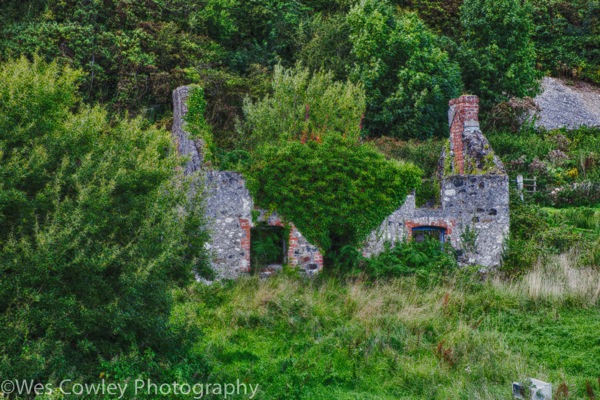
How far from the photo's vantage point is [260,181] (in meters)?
12.0

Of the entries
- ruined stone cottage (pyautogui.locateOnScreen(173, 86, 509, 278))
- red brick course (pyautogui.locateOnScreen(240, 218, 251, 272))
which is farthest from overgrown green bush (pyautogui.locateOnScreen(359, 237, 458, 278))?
red brick course (pyautogui.locateOnScreen(240, 218, 251, 272))

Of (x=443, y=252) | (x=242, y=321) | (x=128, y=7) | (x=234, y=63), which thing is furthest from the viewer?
(x=234, y=63)

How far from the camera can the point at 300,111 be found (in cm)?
1912

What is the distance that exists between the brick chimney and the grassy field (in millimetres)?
3659

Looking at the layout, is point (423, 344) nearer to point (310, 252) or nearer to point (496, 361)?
point (496, 361)

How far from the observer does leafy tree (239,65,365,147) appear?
1878 cm

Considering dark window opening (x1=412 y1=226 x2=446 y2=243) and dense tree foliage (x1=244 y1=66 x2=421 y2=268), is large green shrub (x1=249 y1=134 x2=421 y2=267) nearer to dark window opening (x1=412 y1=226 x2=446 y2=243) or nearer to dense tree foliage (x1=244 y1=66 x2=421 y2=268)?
dense tree foliage (x1=244 y1=66 x2=421 y2=268)

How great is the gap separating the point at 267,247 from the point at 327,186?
2002 mm

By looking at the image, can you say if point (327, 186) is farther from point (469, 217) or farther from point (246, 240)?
point (469, 217)

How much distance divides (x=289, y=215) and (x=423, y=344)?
4.85 m

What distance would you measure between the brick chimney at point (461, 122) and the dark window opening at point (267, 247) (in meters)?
5.23

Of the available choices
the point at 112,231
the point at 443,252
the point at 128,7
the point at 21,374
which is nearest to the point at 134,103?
the point at 128,7

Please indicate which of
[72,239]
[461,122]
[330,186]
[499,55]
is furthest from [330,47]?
[72,239]

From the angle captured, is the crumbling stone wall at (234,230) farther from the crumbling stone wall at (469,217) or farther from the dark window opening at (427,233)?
the dark window opening at (427,233)
